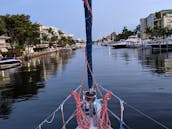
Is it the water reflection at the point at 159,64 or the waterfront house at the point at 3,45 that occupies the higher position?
the waterfront house at the point at 3,45

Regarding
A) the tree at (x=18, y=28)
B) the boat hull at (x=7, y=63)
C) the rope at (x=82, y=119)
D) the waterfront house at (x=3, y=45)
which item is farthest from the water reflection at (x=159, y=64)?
the tree at (x=18, y=28)

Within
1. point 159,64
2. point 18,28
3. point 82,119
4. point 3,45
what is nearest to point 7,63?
point 159,64

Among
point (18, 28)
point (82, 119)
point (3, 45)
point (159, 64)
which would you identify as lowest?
point (159, 64)

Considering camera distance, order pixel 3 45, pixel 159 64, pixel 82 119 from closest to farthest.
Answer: pixel 82 119 → pixel 159 64 → pixel 3 45

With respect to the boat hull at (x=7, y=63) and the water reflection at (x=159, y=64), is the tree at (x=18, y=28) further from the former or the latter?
the water reflection at (x=159, y=64)

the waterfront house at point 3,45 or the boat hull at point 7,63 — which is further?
the waterfront house at point 3,45

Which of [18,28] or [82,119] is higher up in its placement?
[18,28]

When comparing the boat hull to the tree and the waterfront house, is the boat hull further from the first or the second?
the tree

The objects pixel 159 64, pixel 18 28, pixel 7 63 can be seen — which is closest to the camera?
pixel 159 64

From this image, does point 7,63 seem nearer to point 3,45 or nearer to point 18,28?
point 3,45

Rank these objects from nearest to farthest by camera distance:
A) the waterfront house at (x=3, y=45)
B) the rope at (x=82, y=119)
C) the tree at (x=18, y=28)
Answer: the rope at (x=82, y=119) → the waterfront house at (x=3, y=45) → the tree at (x=18, y=28)

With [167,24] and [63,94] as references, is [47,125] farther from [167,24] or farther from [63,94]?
[167,24]

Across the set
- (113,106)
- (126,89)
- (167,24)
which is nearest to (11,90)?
(126,89)

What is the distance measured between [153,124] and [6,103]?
12.4m
